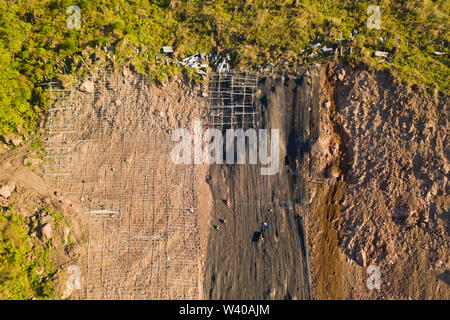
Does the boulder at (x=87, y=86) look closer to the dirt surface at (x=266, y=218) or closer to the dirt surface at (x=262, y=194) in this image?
the dirt surface at (x=262, y=194)

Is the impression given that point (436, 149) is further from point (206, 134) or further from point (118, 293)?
point (118, 293)

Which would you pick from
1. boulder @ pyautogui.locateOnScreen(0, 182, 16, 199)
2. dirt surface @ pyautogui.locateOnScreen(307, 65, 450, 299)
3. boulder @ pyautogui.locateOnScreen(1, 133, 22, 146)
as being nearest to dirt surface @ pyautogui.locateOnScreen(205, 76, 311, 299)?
dirt surface @ pyautogui.locateOnScreen(307, 65, 450, 299)

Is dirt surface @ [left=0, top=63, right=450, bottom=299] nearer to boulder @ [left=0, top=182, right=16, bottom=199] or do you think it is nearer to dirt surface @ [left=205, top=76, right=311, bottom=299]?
dirt surface @ [left=205, top=76, right=311, bottom=299]

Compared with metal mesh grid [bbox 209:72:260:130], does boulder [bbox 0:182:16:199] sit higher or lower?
lower

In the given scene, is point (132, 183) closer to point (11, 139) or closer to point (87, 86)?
point (87, 86)

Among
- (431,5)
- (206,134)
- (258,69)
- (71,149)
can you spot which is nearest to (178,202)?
(206,134)

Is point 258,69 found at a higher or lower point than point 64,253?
higher

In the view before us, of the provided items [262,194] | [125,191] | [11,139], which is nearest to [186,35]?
[125,191]
